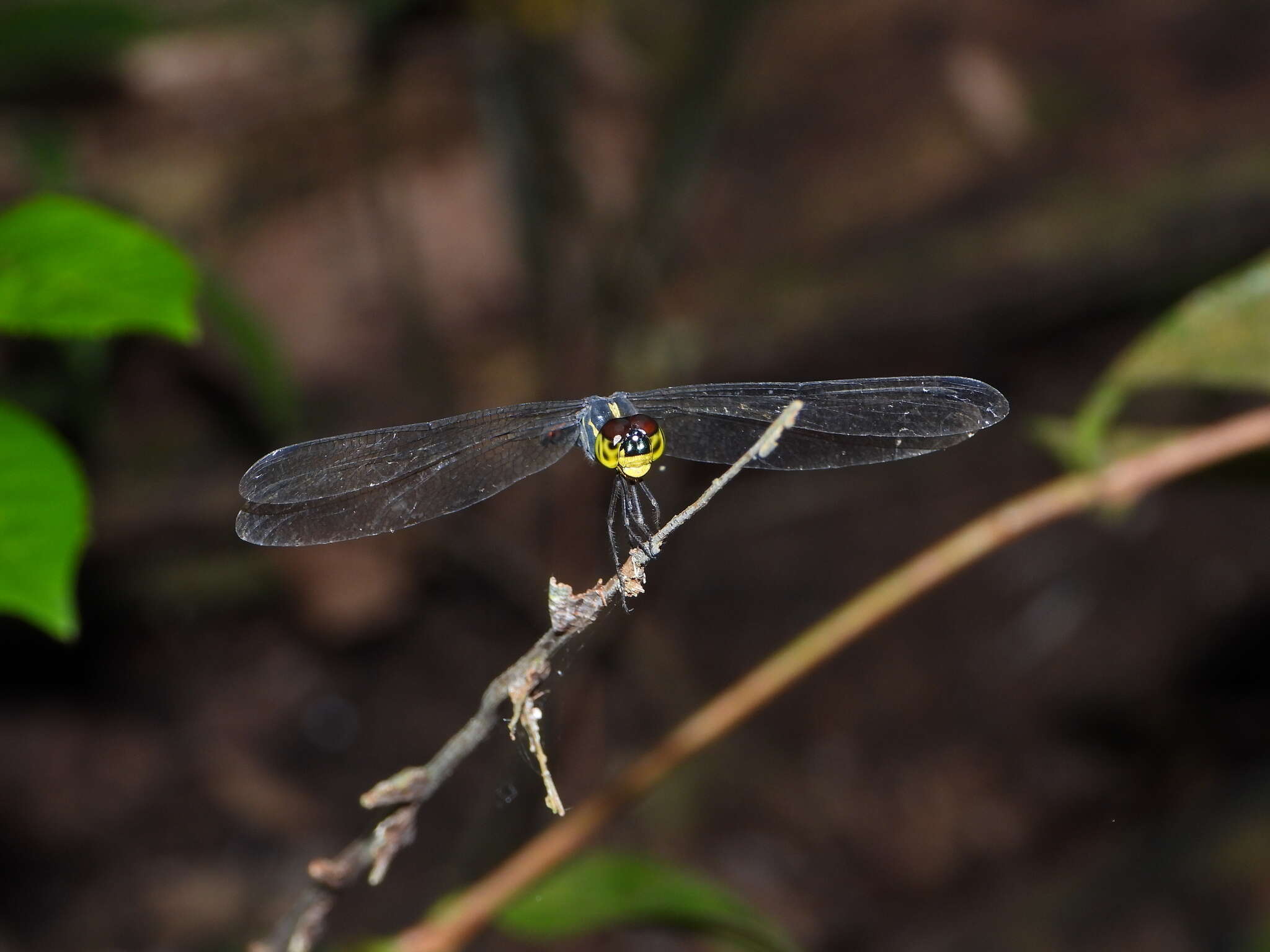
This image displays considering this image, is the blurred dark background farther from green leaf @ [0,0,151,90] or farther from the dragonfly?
the dragonfly

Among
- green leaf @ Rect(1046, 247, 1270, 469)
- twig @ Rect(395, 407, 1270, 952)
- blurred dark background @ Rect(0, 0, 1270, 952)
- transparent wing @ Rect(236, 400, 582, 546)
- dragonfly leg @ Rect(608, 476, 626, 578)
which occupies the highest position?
blurred dark background @ Rect(0, 0, 1270, 952)

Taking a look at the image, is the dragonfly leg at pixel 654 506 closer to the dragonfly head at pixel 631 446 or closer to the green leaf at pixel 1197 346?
the dragonfly head at pixel 631 446

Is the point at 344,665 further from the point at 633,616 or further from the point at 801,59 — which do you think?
the point at 801,59

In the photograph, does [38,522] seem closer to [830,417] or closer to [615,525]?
[615,525]

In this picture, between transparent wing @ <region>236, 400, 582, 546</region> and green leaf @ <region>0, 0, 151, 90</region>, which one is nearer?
transparent wing @ <region>236, 400, 582, 546</region>

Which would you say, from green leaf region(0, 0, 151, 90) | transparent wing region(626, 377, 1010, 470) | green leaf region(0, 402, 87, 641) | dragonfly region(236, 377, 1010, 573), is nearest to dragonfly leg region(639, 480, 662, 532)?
dragonfly region(236, 377, 1010, 573)

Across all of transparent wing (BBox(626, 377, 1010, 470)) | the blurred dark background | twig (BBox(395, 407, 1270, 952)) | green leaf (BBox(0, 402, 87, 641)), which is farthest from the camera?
the blurred dark background

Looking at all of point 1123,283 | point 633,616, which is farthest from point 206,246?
point 1123,283

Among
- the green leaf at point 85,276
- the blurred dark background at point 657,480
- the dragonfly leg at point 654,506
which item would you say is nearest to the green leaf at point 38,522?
the green leaf at point 85,276
